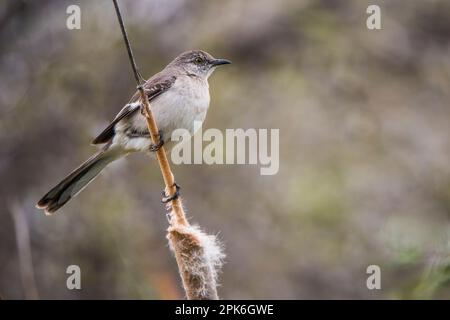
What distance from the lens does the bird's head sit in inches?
226

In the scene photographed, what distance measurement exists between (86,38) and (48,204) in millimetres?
3243

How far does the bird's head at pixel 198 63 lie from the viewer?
226 inches

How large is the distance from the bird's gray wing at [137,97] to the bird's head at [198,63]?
256 millimetres

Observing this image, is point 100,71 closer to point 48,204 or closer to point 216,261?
point 48,204

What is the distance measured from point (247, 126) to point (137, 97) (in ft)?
10.3

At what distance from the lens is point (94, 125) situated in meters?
7.30

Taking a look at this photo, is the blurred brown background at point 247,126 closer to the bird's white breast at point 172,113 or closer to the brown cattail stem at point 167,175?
the bird's white breast at point 172,113

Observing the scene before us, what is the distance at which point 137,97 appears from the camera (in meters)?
5.29

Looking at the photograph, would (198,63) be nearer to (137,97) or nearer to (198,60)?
(198,60)

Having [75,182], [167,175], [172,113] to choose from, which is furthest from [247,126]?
[167,175]

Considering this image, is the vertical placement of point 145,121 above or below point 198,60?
below

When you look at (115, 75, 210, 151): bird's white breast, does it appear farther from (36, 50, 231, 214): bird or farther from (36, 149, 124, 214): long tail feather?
(36, 149, 124, 214): long tail feather
